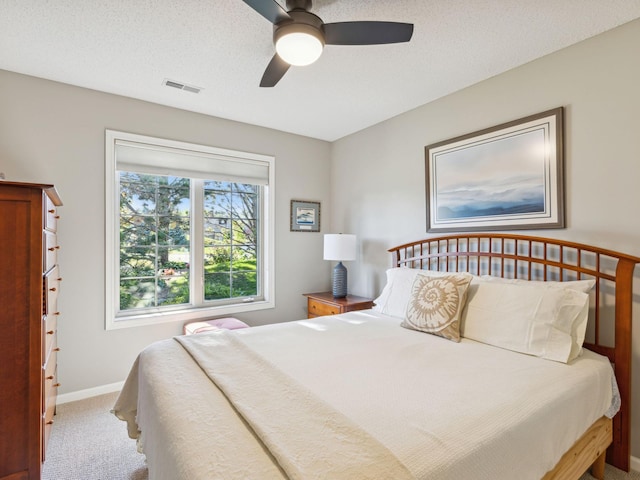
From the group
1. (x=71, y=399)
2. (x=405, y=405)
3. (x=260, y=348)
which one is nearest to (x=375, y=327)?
(x=260, y=348)

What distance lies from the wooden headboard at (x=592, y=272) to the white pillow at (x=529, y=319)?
0.80 feet

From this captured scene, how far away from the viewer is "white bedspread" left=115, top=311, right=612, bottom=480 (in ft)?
3.16

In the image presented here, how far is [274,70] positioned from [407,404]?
1.91 m

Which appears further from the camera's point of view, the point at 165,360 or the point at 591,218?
the point at 591,218

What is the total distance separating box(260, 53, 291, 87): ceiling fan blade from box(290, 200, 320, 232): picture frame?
1880 millimetres

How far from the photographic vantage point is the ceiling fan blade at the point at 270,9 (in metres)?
1.41

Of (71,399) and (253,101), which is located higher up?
(253,101)

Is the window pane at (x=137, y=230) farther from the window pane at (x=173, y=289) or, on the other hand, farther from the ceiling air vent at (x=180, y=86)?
the ceiling air vent at (x=180, y=86)

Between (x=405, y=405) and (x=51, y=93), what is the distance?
3.33 meters

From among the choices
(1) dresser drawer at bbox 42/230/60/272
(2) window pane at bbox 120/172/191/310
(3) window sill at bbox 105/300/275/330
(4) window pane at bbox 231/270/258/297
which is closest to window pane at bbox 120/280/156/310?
(2) window pane at bbox 120/172/191/310

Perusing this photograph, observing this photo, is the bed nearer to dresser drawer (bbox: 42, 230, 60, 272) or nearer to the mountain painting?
the mountain painting

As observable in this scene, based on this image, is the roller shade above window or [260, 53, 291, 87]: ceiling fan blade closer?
[260, 53, 291, 87]: ceiling fan blade

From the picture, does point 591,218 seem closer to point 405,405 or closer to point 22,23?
point 405,405

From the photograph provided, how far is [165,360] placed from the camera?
1646mm
